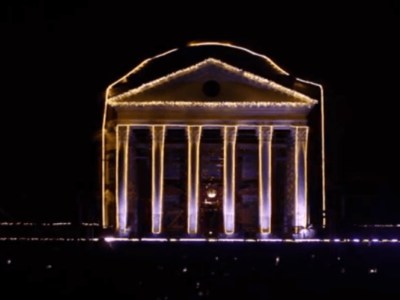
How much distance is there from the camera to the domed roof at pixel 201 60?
79.7m

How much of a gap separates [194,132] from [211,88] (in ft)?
12.2

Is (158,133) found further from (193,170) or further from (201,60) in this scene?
(201,60)

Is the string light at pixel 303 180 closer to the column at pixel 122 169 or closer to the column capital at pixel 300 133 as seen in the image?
the column capital at pixel 300 133

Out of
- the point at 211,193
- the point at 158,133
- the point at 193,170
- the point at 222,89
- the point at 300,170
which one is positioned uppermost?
the point at 222,89

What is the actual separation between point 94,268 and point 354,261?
11194 mm

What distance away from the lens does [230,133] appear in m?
80.4

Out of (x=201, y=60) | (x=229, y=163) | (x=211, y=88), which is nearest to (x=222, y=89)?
(x=211, y=88)

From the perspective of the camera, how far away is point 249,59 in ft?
274

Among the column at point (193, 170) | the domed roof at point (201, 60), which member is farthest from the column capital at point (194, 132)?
the domed roof at point (201, 60)

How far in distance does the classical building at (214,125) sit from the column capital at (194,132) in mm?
79

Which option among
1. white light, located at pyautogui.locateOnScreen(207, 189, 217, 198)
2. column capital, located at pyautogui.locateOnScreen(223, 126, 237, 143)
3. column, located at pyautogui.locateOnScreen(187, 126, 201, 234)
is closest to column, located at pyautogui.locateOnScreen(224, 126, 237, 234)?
column capital, located at pyautogui.locateOnScreen(223, 126, 237, 143)

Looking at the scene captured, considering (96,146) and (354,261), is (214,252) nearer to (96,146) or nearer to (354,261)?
(354,261)

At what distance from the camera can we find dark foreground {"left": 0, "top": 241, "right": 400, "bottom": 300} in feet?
126

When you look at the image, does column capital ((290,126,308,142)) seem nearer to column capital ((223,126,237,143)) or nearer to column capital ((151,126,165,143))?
column capital ((223,126,237,143))
